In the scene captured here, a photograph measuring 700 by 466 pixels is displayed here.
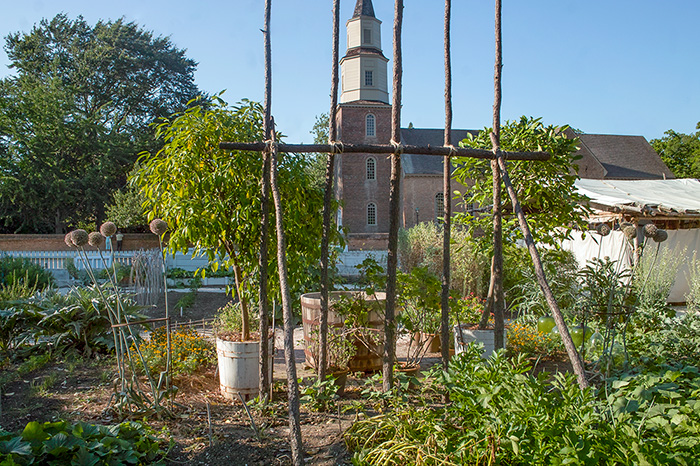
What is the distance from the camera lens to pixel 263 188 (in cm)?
395

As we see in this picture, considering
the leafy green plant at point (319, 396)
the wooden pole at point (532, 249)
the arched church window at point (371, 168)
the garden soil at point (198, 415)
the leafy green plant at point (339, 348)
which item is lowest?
the garden soil at point (198, 415)

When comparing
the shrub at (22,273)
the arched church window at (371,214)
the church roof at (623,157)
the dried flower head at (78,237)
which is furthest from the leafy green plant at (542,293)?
the church roof at (623,157)

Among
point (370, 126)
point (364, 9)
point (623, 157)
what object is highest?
point (364, 9)

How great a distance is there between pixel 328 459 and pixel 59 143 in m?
28.6

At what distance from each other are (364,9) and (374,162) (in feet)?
30.4

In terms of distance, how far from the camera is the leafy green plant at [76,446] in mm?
2480

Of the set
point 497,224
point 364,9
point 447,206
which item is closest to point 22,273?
point 447,206

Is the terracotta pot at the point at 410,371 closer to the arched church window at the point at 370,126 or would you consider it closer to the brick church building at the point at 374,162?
the brick church building at the point at 374,162

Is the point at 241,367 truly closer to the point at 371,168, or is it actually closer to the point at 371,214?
the point at 371,214

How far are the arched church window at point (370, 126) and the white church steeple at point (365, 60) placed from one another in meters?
1.18

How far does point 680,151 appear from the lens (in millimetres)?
40656

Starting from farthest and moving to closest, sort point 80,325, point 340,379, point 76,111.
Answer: point 76,111
point 80,325
point 340,379

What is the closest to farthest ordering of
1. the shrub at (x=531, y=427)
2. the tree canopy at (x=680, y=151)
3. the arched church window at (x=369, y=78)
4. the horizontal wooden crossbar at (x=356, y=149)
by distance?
the shrub at (x=531, y=427) < the horizontal wooden crossbar at (x=356, y=149) < the arched church window at (x=369, y=78) < the tree canopy at (x=680, y=151)

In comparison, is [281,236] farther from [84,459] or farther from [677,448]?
[677,448]
